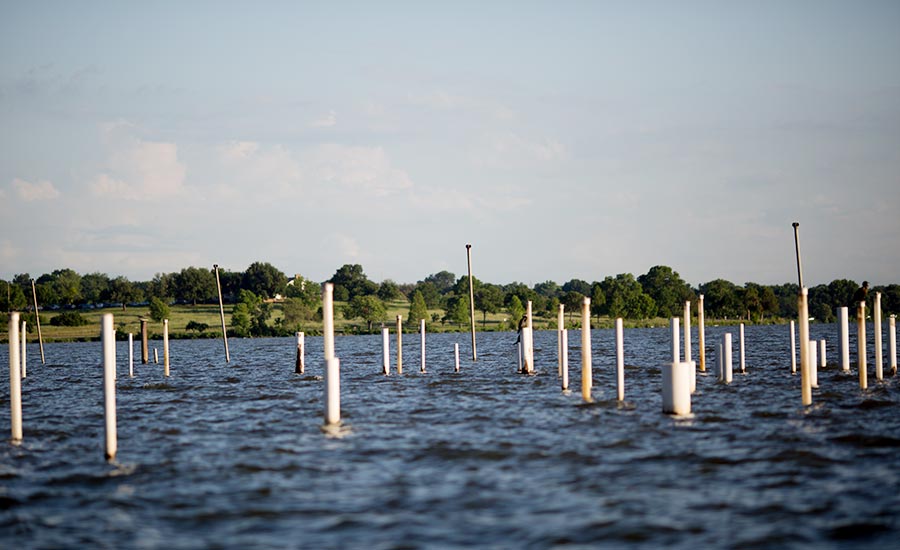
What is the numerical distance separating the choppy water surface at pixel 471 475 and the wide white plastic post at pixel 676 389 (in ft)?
1.12

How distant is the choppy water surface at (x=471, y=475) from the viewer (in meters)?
12.4

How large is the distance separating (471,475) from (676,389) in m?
8.90

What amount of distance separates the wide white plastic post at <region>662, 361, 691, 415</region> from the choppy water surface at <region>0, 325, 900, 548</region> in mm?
340

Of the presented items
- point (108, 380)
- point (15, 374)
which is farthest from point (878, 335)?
point (15, 374)

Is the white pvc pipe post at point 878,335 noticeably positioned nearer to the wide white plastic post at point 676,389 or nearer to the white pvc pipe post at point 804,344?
the white pvc pipe post at point 804,344

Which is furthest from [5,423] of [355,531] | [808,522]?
[808,522]

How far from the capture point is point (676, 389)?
2342cm

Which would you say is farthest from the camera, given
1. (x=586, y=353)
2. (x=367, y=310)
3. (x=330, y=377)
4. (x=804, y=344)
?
(x=367, y=310)

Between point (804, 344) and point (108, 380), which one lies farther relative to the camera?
point (804, 344)

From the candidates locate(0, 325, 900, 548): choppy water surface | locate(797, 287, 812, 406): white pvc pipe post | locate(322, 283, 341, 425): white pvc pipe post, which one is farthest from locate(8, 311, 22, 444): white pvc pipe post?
locate(797, 287, 812, 406): white pvc pipe post

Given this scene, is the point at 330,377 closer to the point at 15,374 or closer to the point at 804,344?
the point at 15,374

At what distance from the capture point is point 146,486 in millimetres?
15938

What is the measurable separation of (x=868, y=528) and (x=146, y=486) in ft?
37.1

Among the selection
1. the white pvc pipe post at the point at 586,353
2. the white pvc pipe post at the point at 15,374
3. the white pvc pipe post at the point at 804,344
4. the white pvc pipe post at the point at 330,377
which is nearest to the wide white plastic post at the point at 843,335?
the white pvc pipe post at the point at 804,344
